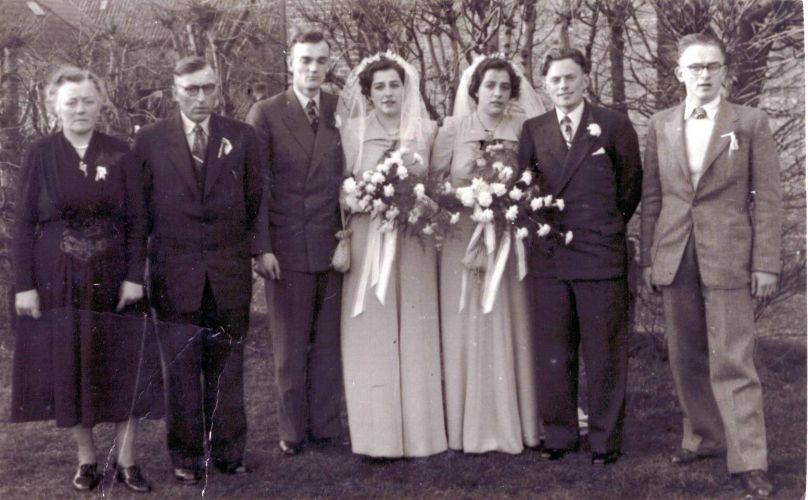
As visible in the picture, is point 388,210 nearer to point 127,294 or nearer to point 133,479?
point 127,294

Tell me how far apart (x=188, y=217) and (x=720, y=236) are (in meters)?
2.77

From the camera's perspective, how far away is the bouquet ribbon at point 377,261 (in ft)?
16.5

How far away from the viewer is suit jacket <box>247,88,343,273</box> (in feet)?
16.9

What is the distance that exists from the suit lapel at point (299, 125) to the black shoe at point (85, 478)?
80.4 inches

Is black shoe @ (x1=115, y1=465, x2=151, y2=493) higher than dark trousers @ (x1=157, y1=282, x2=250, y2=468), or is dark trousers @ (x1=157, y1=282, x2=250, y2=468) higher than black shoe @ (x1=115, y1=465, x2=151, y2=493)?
dark trousers @ (x1=157, y1=282, x2=250, y2=468)

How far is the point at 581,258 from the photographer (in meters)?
4.98

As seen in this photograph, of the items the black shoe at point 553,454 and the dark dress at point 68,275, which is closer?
the dark dress at point 68,275

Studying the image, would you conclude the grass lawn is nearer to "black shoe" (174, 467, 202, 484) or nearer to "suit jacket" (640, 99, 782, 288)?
"black shoe" (174, 467, 202, 484)

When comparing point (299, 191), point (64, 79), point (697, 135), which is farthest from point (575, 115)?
point (64, 79)

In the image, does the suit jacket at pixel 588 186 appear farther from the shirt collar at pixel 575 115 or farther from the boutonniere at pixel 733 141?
the boutonniere at pixel 733 141

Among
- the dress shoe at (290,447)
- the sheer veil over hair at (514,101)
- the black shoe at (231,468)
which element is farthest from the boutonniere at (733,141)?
the black shoe at (231,468)

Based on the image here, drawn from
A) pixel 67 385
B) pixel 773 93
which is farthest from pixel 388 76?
pixel 773 93

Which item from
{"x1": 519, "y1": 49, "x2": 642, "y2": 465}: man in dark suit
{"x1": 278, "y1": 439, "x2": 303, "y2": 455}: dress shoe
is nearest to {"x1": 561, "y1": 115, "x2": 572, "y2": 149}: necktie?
{"x1": 519, "y1": 49, "x2": 642, "y2": 465}: man in dark suit

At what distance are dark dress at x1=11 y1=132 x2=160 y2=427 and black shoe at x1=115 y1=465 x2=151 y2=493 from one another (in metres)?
0.33
